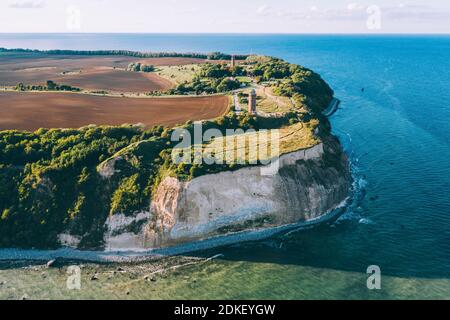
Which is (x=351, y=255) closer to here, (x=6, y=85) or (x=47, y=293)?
(x=47, y=293)

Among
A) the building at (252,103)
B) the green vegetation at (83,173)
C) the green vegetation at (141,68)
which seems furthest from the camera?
the green vegetation at (141,68)

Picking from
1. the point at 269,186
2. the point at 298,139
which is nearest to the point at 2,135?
the point at 269,186

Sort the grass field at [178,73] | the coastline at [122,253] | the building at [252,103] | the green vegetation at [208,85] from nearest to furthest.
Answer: the coastline at [122,253] → the building at [252,103] → the green vegetation at [208,85] → the grass field at [178,73]

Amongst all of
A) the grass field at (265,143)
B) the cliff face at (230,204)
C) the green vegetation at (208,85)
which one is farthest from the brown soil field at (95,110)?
the cliff face at (230,204)

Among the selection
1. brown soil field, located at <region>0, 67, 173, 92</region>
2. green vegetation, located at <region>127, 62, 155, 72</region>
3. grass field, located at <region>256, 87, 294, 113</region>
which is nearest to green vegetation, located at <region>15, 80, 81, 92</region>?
brown soil field, located at <region>0, 67, 173, 92</region>

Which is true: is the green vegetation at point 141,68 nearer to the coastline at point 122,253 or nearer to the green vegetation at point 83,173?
the green vegetation at point 83,173

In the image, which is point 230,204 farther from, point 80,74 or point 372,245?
point 80,74

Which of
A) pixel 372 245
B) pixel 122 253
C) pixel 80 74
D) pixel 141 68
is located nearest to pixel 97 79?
pixel 80 74

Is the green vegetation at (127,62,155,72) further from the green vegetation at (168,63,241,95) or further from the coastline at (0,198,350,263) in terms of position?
the coastline at (0,198,350,263)
